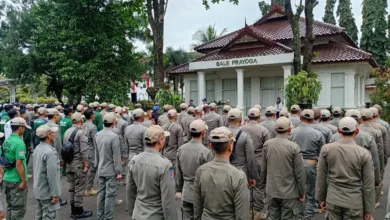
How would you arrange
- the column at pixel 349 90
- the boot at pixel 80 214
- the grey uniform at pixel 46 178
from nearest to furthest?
the grey uniform at pixel 46 178
the boot at pixel 80 214
the column at pixel 349 90

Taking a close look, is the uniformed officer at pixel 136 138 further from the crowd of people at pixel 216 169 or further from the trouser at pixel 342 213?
the trouser at pixel 342 213

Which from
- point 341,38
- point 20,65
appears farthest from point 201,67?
point 20,65

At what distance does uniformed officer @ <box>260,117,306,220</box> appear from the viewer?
4738mm

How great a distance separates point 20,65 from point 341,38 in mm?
23307

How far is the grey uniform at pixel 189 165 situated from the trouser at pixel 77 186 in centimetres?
258

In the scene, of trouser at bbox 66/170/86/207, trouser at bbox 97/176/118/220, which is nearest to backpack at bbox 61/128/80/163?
trouser at bbox 66/170/86/207

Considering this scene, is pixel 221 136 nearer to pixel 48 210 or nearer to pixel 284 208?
pixel 284 208

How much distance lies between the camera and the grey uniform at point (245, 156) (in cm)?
545

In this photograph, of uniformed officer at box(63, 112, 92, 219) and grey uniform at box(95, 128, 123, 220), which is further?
uniformed officer at box(63, 112, 92, 219)

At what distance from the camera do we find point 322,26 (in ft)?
70.1

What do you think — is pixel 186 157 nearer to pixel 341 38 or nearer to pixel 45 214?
pixel 45 214

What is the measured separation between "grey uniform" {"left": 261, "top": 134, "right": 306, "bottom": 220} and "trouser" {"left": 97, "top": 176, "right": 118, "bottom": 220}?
2.80 meters

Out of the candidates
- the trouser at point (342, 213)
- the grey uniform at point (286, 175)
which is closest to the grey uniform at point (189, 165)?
the grey uniform at point (286, 175)

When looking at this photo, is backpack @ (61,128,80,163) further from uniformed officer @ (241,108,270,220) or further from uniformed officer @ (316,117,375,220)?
uniformed officer @ (316,117,375,220)
